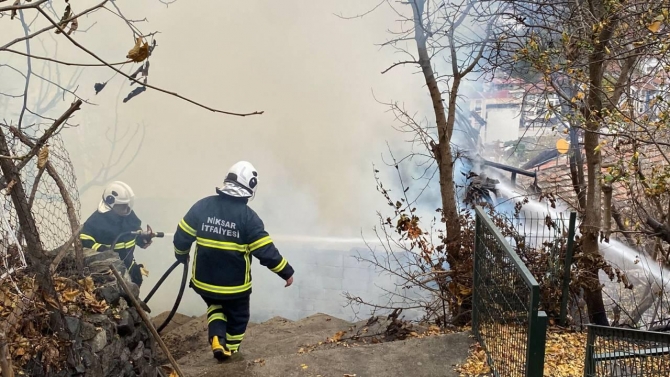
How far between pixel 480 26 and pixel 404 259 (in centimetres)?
353

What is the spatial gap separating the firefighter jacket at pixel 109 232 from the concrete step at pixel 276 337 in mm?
1339

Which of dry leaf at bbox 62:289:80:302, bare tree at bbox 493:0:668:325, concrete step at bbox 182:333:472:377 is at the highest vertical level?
bare tree at bbox 493:0:668:325

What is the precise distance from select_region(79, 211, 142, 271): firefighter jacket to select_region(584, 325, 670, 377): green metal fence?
4733mm

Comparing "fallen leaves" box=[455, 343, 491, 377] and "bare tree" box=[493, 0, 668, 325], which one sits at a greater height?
"bare tree" box=[493, 0, 668, 325]

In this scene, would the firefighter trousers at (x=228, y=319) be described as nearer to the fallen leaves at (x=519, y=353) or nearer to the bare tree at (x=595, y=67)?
the fallen leaves at (x=519, y=353)

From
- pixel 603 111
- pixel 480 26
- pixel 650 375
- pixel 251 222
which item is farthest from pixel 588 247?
pixel 251 222

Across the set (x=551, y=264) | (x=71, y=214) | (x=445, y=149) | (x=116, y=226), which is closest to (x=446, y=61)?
(x=445, y=149)

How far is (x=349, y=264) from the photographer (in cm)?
808

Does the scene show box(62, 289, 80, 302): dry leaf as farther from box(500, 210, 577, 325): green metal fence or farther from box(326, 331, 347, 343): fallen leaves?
box(500, 210, 577, 325): green metal fence

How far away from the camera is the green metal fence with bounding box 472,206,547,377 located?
108 inches

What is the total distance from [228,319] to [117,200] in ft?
6.96

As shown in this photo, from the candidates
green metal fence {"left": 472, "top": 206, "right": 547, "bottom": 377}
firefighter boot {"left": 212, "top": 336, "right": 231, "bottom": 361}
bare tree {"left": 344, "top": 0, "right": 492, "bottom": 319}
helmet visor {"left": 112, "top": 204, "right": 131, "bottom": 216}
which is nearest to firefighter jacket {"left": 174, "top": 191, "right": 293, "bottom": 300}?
firefighter boot {"left": 212, "top": 336, "right": 231, "bottom": 361}

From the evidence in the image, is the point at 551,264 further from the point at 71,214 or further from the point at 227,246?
the point at 71,214

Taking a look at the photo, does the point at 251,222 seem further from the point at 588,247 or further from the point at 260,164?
the point at 588,247
